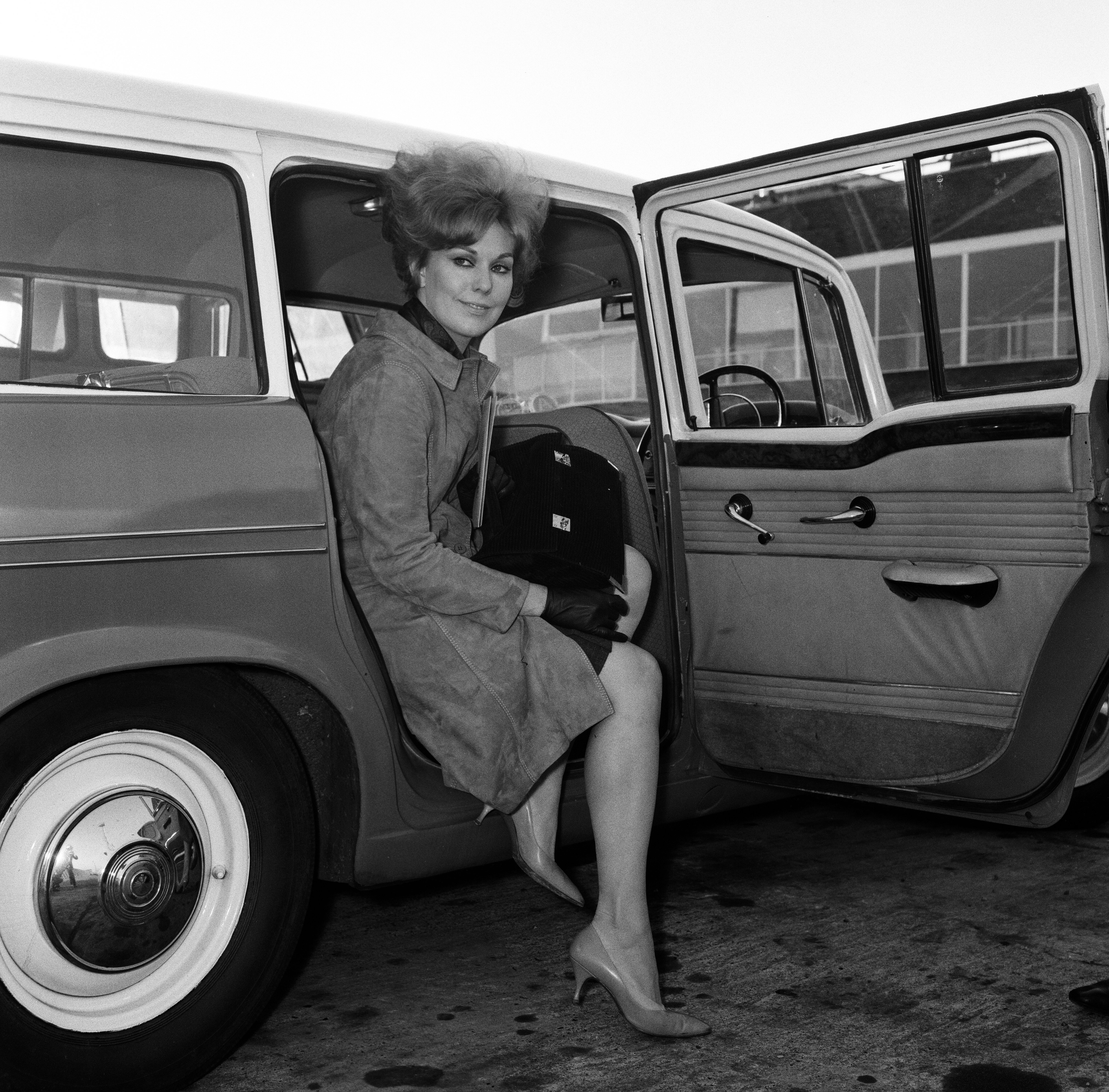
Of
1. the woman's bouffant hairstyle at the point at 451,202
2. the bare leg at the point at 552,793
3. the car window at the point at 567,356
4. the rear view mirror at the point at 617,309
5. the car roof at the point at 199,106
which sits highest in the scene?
the car roof at the point at 199,106

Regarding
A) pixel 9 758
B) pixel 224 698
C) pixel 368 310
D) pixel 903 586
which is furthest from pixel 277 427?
pixel 368 310

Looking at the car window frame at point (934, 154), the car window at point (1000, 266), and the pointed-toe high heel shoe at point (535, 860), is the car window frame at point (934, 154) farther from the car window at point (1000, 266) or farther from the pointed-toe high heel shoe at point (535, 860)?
the pointed-toe high heel shoe at point (535, 860)

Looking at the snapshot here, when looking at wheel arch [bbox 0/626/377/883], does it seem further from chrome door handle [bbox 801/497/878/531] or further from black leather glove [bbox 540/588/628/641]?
chrome door handle [bbox 801/497/878/531]

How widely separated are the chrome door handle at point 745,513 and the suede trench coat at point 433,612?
0.73m

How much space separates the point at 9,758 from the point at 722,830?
2.53 m

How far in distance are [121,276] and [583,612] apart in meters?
1.10

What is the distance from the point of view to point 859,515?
2.96 metres

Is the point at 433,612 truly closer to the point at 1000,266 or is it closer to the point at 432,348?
the point at 432,348

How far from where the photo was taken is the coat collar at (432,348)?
2.64 metres

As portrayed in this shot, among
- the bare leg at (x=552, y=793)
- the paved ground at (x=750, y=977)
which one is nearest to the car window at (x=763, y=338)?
the bare leg at (x=552, y=793)

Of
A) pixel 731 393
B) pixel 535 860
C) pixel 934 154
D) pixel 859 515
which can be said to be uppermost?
pixel 934 154

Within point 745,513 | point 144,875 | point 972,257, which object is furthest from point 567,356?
point 144,875

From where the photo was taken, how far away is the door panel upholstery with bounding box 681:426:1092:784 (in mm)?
2758

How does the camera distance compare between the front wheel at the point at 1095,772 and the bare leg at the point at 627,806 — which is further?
the front wheel at the point at 1095,772
